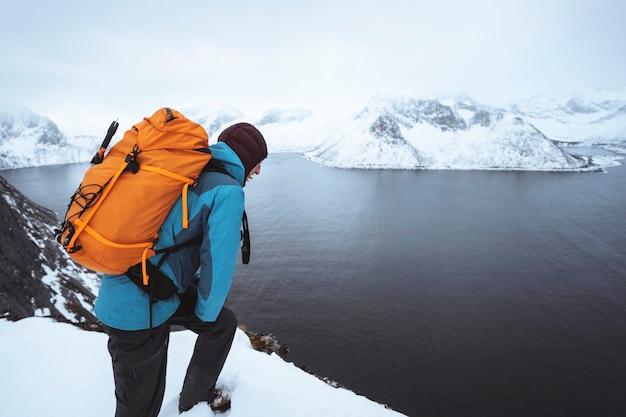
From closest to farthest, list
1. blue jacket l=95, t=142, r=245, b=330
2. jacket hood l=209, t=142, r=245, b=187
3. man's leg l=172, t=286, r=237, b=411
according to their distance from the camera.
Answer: blue jacket l=95, t=142, r=245, b=330, jacket hood l=209, t=142, r=245, b=187, man's leg l=172, t=286, r=237, b=411

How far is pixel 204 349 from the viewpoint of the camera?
150 inches

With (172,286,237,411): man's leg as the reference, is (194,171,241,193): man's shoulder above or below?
above

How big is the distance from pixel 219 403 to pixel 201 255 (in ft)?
10.1

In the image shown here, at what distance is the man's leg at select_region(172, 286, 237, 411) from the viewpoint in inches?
142

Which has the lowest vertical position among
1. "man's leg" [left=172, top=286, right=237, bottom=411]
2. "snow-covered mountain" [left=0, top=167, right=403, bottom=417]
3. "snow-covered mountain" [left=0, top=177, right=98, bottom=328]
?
"snow-covered mountain" [left=0, top=177, right=98, bottom=328]

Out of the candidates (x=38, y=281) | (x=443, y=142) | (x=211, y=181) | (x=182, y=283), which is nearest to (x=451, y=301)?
(x=38, y=281)

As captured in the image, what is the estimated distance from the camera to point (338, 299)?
34844 mm

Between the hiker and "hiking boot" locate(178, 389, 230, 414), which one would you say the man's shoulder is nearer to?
the hiker

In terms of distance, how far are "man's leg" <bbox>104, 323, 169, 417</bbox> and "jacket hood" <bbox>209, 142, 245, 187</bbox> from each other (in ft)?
5.39

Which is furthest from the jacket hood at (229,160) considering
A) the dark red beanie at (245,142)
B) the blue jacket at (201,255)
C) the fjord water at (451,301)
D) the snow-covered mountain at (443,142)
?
the snow-covered mountain at (443,142)

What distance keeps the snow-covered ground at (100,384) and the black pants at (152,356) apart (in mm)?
1188

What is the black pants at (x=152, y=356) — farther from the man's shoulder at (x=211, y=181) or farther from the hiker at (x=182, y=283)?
the man's shoulder at (x=211, y=181)

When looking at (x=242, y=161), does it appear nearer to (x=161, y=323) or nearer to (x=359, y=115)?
(x=161, y=323)

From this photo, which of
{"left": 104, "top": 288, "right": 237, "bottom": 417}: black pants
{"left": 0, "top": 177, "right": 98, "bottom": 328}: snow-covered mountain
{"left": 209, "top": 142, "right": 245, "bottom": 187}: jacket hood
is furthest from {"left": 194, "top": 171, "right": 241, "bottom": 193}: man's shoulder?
{"left": 0, "top": 177, "right": 98, "bottom": 328}: snow-covered mountain
